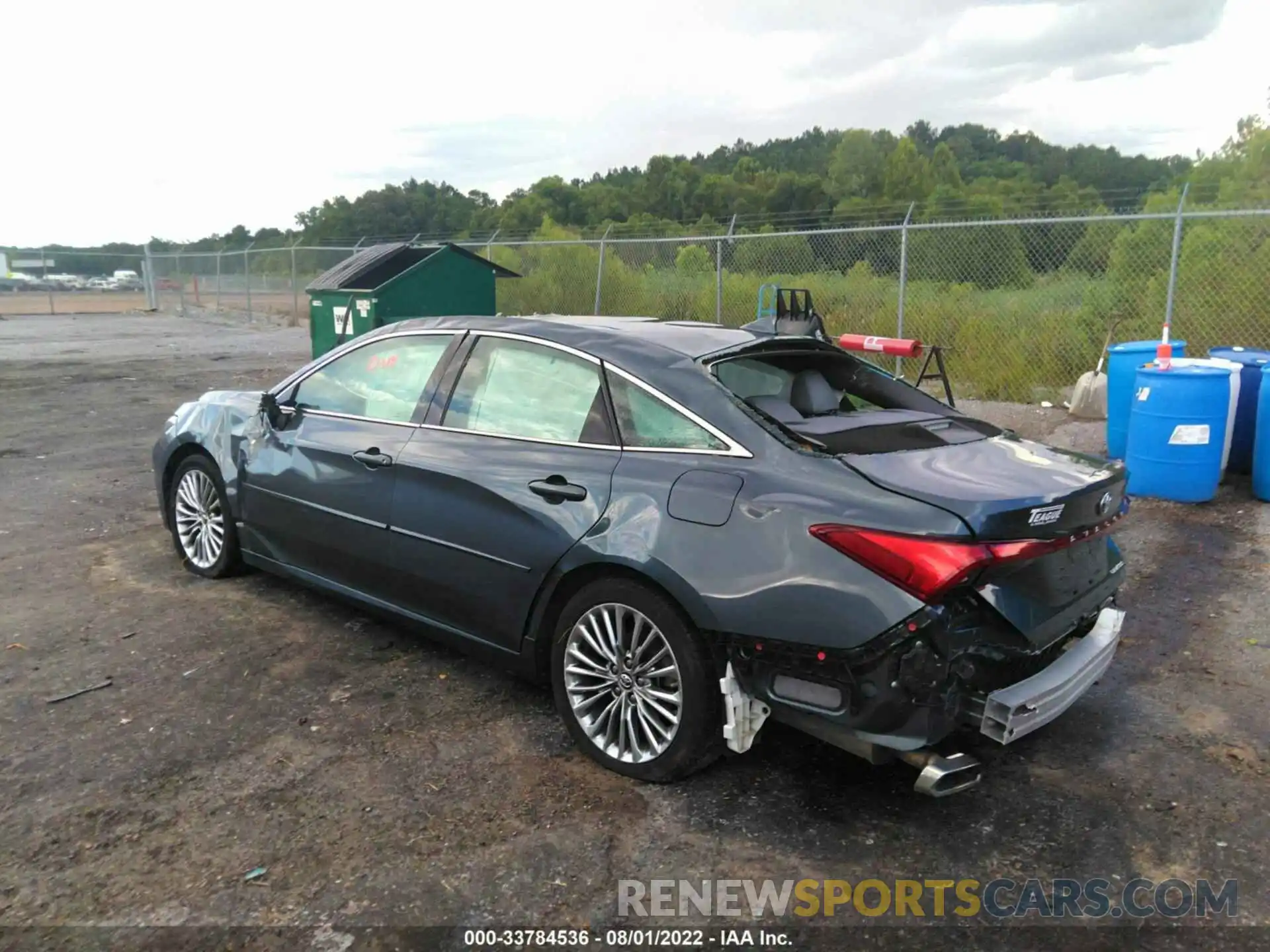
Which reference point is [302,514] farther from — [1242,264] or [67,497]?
[1242,264]

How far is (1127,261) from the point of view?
36.5ft

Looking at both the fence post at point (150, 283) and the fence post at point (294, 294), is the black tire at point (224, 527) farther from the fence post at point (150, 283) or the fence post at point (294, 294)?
the fence post at point (150, 283)

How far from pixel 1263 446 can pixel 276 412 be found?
6361 mm

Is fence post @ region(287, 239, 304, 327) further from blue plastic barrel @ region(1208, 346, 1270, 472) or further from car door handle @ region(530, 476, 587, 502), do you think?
car door handle @ region(530, 476, 587, 502)

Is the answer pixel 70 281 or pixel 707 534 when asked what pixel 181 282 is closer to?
pixel 70 281

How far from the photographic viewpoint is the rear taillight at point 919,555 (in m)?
2.60

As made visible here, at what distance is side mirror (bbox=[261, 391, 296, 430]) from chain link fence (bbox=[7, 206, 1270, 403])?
25.9ft

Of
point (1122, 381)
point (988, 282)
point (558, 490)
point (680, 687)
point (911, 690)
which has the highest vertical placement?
point (988, 282)

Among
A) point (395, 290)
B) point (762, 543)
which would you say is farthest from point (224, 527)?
point (395, 290)

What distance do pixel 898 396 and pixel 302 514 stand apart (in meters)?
2.66

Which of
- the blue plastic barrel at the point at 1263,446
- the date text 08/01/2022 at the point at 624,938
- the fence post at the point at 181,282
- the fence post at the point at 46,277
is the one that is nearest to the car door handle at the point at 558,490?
the date text 08/01/2022 at the point at 624,938

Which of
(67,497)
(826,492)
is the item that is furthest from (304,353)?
(826,492)

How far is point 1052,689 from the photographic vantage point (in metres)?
2.87

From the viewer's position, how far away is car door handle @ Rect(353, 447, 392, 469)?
395 centimetres
